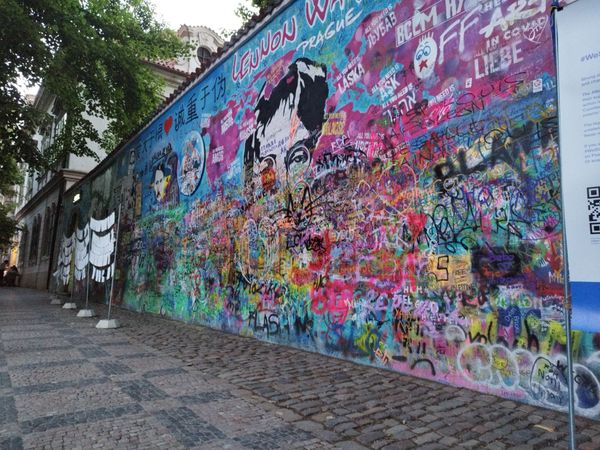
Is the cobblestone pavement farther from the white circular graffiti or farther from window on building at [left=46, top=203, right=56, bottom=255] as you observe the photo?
window on building at [left=46, top=203, right=56, bottom=255]

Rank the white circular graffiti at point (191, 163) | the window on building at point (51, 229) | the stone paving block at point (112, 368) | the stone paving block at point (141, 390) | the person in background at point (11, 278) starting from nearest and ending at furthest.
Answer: the stone paving block at point (141, 390) → the stone paving block at point (112, 368) → the white circular graffiti at point (191, 163) → the window on building at point (51, 229) → the person in background at point (11, 278)

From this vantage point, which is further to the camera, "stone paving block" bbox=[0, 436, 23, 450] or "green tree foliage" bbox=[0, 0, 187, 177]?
"green tree foliage" bbox=[0, 0, 187, 177]

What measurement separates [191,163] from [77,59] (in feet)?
17.2

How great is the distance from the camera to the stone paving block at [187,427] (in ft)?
8.99

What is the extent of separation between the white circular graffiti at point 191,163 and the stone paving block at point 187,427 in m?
5.97

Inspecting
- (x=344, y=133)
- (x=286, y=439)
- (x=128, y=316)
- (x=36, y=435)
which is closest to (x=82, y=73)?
(x=128, y=316)

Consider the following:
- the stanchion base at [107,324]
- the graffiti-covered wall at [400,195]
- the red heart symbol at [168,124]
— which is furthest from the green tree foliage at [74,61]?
the stanchion base at [107,324]

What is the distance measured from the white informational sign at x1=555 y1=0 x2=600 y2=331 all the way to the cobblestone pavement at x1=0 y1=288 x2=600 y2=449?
4.21 feet

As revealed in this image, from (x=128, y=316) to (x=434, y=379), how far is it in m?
8.15

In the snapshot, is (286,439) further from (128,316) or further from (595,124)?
(128,316)

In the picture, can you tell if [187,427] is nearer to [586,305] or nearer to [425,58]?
[586,305]

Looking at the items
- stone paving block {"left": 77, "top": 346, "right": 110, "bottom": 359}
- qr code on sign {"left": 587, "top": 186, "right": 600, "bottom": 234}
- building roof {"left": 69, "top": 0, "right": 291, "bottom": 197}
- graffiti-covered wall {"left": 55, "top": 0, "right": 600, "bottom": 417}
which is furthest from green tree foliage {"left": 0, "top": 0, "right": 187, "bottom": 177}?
qr code on sign {"left": 587, "top": 186, "right": 600, "bottom": 234}

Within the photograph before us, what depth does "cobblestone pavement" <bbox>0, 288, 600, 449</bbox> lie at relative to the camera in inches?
107

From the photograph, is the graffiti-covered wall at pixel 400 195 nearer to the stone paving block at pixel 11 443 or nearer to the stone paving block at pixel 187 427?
the stone paving block at pixel 187 427
